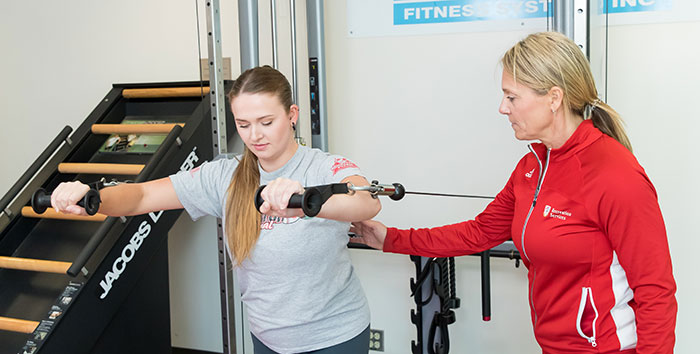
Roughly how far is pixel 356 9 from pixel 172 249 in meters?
1.59

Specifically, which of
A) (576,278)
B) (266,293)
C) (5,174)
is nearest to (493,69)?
(576,278)

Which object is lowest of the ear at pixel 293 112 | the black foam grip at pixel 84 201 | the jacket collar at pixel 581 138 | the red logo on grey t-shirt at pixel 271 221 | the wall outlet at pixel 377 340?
the wall outlet at pixel 377 340

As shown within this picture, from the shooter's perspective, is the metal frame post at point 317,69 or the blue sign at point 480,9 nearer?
the blue sign at point 480,9

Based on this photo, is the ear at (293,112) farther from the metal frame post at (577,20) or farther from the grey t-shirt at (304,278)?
the metal frame post at (577,20)

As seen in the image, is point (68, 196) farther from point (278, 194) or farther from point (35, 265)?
point (35, 265)

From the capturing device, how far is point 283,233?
1422 millimetres

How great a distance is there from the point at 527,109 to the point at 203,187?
793mm

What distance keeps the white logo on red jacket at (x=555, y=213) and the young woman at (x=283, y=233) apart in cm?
38

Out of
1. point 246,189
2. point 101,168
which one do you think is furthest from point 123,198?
point 101,168

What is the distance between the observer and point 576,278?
141 cm

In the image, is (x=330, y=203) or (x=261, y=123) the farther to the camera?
(x=261, y=123)

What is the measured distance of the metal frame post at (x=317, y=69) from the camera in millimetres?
2740

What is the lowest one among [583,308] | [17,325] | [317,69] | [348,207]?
[17,325]

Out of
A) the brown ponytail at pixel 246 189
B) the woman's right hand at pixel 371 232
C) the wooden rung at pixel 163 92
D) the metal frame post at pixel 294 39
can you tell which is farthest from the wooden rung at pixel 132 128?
the brown ponytail at pixel 246 189
